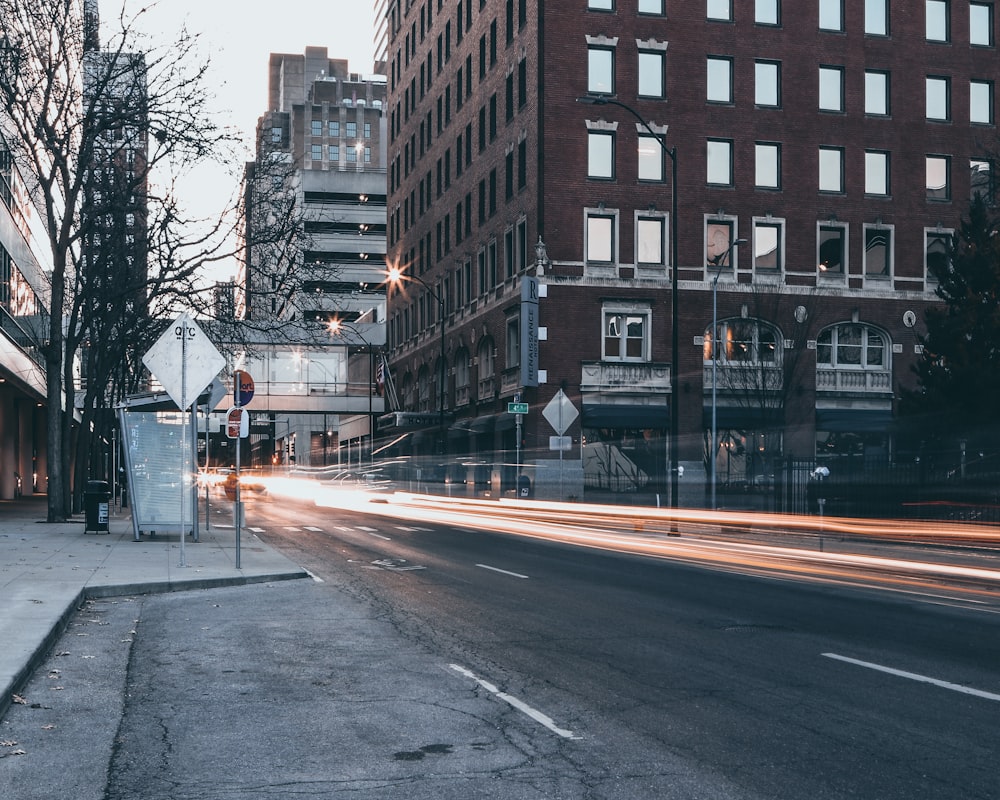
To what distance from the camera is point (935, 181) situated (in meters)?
55.5

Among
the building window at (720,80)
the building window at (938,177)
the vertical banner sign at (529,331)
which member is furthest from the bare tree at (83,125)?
the building window at (938,177)

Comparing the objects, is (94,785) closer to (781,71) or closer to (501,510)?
(501,510)

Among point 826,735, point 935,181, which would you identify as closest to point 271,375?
point 935,181

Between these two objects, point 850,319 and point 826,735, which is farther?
point 850,319

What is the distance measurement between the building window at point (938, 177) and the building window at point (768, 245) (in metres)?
7.57

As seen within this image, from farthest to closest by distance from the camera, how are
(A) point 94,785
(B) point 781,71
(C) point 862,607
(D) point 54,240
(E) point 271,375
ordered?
(E) point 271,375, (B) point 781,71, (D) point 54,240, (C) point 862,607, (A) point 94,785

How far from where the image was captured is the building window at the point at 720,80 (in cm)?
5303

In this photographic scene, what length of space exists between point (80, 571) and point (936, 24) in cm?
5043

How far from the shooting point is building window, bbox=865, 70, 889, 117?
54906mm

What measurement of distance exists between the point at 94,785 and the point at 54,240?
2672cm

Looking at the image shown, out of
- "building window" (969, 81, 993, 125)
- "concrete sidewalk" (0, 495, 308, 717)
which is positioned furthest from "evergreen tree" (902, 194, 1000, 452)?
"building window" (969, 81, 993, 125)

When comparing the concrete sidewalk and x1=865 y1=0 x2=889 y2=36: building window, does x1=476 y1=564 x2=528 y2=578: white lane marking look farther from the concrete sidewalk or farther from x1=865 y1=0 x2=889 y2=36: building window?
x1=865 y1=0 x2=889 y2=36: building window

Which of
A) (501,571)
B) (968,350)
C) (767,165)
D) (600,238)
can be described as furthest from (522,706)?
(767,165)

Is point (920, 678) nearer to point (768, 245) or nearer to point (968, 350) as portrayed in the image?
point (968, 350)
